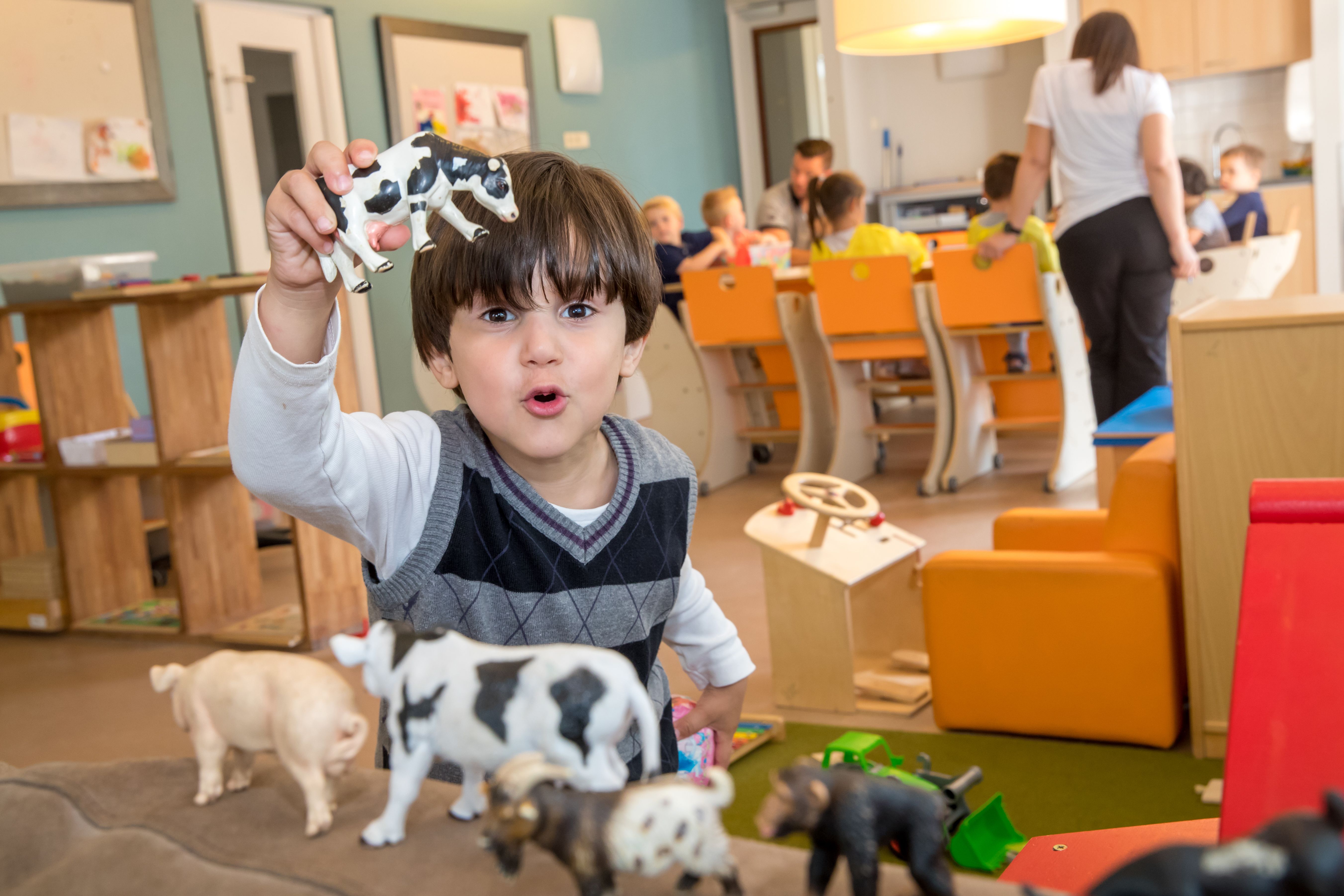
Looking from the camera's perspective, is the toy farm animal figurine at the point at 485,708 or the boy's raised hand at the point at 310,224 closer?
the toy farm animal figurine at the point at 485,708

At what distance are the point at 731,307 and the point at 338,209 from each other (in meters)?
3.66

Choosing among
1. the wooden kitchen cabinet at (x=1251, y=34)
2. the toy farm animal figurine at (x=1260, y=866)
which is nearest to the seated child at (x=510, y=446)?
the toy farm animal figurine at (x=1260, y=866)

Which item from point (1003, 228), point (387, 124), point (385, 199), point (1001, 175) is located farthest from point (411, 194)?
point (387, 124)

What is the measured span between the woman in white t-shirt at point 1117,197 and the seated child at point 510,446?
230cm

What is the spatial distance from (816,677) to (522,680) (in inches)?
71.4

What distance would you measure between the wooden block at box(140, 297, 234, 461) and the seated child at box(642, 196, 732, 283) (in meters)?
1.94

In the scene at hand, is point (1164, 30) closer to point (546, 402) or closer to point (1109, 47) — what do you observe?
point (1109, 47)

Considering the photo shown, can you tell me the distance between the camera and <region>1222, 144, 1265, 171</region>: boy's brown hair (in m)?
4.92

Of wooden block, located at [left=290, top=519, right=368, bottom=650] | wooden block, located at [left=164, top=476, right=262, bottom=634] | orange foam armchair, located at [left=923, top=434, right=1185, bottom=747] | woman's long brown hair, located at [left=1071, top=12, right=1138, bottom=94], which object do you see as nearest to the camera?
orange foam armchair, located at [left=923, top=434, right=1185, bottom=747]

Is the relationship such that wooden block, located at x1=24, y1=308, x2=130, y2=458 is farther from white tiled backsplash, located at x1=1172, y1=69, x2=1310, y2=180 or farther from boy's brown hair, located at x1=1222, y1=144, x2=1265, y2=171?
white tiled backsplash, located at x1=1172, y1=69, x2=1310, y2=180

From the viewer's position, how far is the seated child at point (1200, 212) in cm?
425

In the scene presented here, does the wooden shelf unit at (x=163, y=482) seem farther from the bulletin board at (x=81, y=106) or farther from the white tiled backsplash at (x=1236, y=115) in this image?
the white tiled backsplash at (x=1236, y=115)

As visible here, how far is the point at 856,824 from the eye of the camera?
42cm

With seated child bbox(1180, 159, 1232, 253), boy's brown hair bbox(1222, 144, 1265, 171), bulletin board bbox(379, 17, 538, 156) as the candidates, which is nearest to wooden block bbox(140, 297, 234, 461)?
bulletin board bbox(379, 17, 538, 156)
